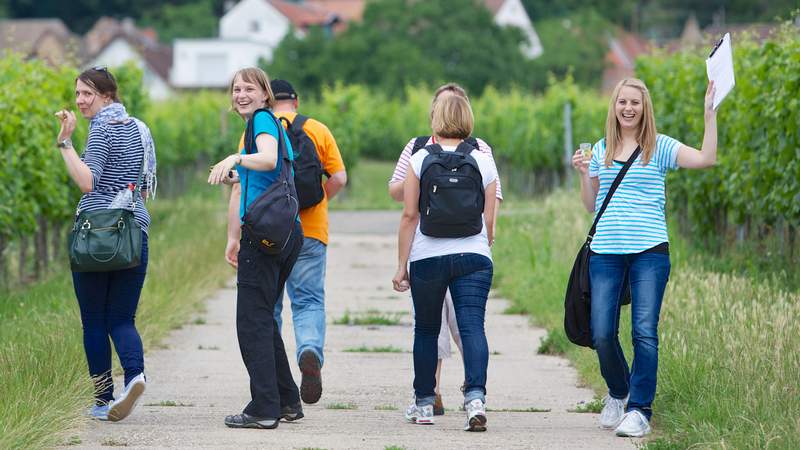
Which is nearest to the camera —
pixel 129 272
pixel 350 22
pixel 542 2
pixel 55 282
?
pixel 129 272

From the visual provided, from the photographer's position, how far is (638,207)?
6984 millimetres

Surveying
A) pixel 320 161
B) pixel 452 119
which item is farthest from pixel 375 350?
pixel 452 119

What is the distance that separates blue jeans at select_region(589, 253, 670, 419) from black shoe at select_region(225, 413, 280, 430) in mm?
1620

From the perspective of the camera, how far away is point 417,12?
75375 millimetres

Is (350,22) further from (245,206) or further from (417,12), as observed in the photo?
(245,206)

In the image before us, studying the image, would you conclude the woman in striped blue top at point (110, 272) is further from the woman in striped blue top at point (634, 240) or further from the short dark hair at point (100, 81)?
the woman in striped blue top at point (634, 240)

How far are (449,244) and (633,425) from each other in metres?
1.23

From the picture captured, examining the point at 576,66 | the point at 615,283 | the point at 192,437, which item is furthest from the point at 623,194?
the point at 576,66

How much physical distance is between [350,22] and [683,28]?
4535 centimetres

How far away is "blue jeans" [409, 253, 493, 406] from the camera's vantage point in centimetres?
716

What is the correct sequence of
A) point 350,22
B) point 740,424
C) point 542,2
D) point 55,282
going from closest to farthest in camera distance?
point 740,424 < point 55,282 < point 350,22 < point 542,2

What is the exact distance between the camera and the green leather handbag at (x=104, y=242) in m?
7.19

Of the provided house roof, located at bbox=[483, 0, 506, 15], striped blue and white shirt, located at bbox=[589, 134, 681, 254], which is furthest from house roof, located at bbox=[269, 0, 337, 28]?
striped blue and white shirt, located at bbox=[589, 134, 681, 254]

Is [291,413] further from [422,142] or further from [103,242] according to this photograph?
[422,142]
